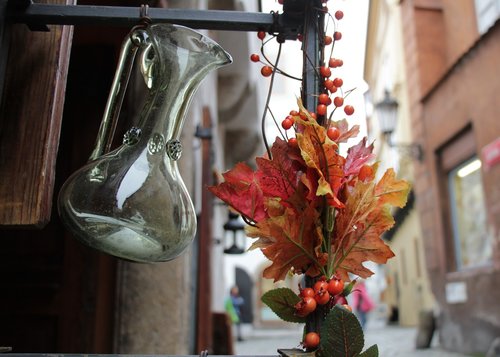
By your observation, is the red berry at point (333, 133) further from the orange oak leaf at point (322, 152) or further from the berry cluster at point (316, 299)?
the berry cluster at point (316, 299)

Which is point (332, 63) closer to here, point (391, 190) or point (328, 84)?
point (328, 84)

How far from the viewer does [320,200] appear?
1.01 meters

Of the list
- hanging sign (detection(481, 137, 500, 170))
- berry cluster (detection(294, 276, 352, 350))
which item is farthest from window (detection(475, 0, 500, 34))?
berry cluster (detection(294, 276, 352, 350))

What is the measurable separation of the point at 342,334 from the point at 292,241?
19cm

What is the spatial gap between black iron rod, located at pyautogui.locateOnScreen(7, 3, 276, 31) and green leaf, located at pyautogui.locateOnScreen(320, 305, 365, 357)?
2.26ft

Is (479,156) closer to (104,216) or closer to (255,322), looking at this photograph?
(104,216)

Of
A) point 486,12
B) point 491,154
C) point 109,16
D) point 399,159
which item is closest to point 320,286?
point 109,16

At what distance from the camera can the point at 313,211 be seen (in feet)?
3.29

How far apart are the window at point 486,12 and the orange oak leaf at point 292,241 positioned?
7322 millimetres

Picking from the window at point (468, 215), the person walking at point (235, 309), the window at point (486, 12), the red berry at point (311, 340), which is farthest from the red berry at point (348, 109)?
the person walking at point (235, 309)

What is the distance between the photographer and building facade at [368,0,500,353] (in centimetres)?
668

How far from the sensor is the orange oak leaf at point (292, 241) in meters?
1.00

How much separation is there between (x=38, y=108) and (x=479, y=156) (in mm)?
6636

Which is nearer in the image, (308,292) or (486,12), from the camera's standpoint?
(308,292)
